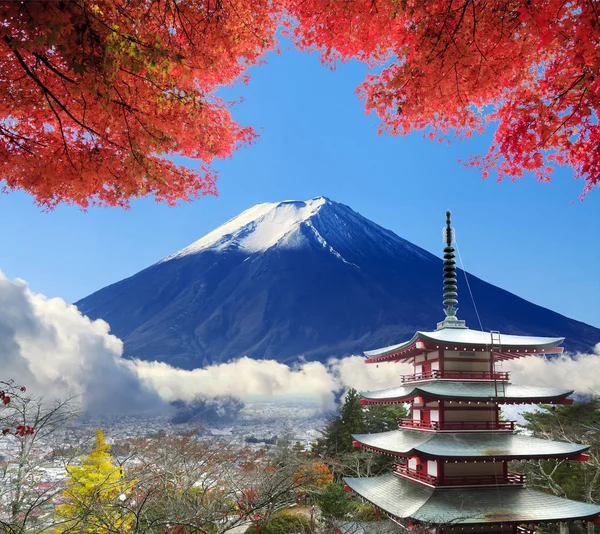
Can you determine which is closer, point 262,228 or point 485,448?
point 485,448

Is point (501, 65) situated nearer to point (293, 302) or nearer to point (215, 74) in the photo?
point (215, 74)

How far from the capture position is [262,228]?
106 m

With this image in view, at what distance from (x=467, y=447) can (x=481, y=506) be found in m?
1.25

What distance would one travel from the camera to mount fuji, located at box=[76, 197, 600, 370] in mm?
79250

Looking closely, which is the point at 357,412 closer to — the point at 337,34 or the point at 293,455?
the point at 293,455

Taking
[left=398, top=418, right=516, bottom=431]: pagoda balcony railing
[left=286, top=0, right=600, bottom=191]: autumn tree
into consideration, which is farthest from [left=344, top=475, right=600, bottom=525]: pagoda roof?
[left=286, top=0, right=600, bottom=191]: autumn tree

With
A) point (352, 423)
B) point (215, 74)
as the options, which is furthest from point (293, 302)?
point (215, 74)

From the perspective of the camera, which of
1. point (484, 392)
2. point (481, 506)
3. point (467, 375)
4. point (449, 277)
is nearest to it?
point (481, 506)

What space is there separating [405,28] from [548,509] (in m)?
11.0

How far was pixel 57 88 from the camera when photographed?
489 cm

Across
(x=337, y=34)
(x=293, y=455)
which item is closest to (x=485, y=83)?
(x=337, y=34)

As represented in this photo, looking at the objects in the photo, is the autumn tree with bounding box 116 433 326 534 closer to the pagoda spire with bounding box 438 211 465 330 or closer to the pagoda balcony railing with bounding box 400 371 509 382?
the pagoda balcony railing with bounding box 400 371 509 382

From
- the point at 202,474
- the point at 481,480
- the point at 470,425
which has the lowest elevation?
the point at 202,474

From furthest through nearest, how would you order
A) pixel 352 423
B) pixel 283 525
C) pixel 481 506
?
pixel 352 423, pixel 283 525, pixel 481 506
